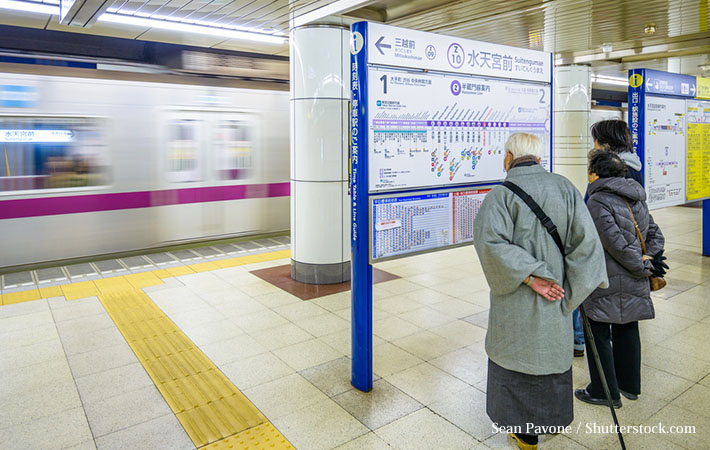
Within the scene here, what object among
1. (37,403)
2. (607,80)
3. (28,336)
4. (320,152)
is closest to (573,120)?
→ (607,80)

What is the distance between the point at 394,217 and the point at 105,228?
16.9 ft

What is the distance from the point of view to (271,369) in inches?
157

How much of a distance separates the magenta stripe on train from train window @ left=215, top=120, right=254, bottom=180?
0.23m

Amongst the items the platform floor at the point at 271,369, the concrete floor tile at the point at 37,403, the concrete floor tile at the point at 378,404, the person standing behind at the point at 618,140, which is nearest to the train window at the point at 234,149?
the platform floor at the point at 271,369

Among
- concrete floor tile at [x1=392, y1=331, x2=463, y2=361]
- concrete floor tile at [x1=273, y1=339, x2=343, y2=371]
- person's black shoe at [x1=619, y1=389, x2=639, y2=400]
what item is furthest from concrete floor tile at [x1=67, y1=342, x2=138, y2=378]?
person's black shoe at [x1=619, y1=389, x2=639, y2=400]

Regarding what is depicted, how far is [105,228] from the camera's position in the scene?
7215mm

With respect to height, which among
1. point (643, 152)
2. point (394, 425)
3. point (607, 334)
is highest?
point (643, 152)

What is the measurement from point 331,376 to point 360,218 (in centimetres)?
124

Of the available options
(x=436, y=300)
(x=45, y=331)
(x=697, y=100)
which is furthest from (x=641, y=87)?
(x=45, y=331)

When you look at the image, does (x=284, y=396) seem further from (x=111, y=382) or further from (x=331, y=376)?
(x=111, y=382)

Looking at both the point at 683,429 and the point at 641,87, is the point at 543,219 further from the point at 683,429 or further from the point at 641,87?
the point at 641,87

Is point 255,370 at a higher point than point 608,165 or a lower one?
lower

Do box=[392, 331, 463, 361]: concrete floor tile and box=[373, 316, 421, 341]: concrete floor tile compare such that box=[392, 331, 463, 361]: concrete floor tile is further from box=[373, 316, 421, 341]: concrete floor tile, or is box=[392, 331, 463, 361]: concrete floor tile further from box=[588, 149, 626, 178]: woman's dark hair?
box=[588, 149, 626, 178]: woman's dark hair

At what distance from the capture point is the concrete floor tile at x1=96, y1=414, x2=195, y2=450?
9.80ft
